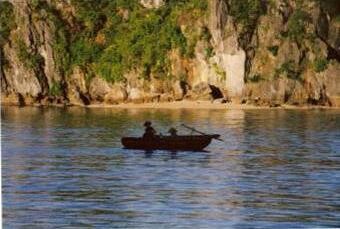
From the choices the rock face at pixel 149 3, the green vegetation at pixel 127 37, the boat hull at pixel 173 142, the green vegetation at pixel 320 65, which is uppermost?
the rock face at pixel 149 3

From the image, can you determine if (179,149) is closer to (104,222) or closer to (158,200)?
(158,200)

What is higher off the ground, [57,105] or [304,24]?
[304,24]

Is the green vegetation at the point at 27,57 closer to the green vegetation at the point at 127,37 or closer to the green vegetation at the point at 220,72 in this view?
the green vegetation at the point at 127,37

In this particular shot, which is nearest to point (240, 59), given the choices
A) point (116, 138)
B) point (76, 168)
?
point (116, 138)

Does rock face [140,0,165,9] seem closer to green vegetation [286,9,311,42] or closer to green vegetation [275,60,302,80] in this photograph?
green vegetation [286,9,311,42]

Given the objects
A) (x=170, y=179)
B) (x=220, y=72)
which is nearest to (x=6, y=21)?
(x=220, y=72)

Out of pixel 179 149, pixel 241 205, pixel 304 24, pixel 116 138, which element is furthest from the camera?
pixel 304 24

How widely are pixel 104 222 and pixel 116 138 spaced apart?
1422cm

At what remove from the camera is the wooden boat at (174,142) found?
23.5m

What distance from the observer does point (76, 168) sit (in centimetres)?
2067

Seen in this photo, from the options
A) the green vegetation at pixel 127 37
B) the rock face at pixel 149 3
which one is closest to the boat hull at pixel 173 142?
the green vegetation at pixel 127 37

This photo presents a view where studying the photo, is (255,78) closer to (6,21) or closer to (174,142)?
(6,21)

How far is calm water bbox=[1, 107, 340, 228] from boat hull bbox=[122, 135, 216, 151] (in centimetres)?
22

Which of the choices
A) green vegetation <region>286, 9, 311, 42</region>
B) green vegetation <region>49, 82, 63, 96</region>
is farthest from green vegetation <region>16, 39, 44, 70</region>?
green vegetation <region>286, 9, 311, 42</region>
